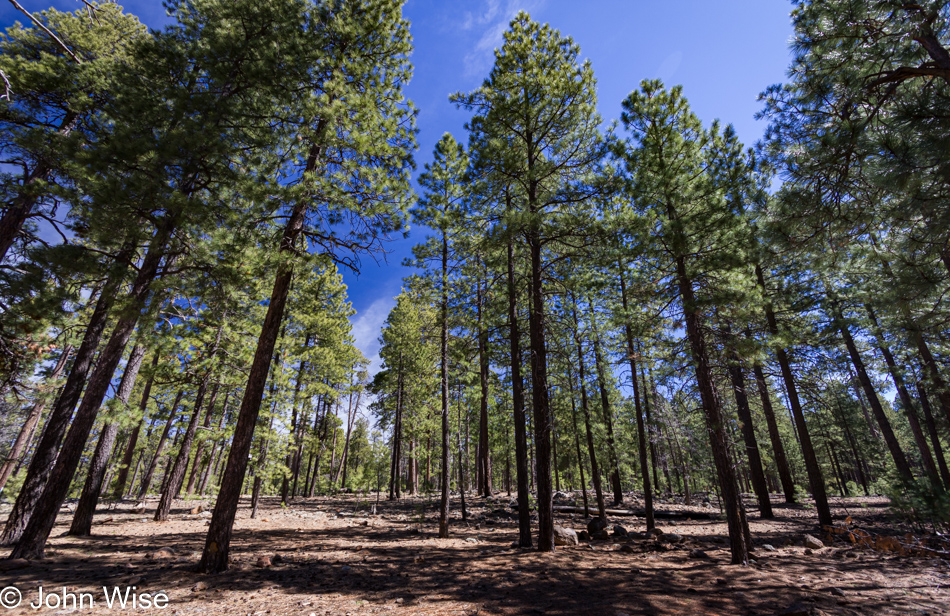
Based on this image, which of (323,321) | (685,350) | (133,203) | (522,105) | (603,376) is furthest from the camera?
(323,321)

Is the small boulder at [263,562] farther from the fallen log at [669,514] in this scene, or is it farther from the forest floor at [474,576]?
the fallen log at [669,514]

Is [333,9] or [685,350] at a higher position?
[333,9]

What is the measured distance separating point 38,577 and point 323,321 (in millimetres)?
14396

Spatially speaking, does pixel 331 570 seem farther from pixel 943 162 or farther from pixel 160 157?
pixel 943 162

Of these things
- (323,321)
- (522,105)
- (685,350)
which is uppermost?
(522,105)

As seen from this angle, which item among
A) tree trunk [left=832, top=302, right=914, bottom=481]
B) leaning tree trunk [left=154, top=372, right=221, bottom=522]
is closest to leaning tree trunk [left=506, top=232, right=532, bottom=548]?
leaning tree trunk [left=154, top=372, right=221, bottom=522]

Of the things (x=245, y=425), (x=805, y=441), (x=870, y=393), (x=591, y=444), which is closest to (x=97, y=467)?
(x=245, y=425)

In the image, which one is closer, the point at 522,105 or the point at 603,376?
the point at 522,105

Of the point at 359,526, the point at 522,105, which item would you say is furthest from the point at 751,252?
the point at 359,526

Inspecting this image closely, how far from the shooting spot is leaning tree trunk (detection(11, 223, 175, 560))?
6.86 meters

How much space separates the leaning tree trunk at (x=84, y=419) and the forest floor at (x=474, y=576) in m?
0.56

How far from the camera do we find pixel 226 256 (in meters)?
7.41

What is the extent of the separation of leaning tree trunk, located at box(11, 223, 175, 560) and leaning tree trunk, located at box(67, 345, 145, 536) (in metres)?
1.80

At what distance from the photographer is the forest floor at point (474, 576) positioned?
489 cm
